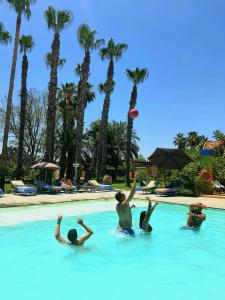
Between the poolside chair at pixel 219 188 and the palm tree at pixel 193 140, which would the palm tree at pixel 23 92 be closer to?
the poolside chair at pixel 219 188

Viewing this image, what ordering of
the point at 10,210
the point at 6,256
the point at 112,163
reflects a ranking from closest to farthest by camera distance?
the point at 6,256 < the point at 10,210 < the point at 112,163

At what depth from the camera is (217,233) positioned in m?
13.3

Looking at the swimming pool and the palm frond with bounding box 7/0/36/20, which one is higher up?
the palm frond with bounding box 7/0/36/20

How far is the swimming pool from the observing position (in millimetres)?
7449

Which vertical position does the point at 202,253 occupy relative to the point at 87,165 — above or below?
below

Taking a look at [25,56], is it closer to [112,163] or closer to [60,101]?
[60,101]

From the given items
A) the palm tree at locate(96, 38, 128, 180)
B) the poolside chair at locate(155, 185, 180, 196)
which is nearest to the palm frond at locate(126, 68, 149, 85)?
the palm tree at locate(96, 38, 128, 180)

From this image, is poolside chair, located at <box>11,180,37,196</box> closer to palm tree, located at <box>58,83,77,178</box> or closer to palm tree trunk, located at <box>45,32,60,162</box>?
palm tree trunk, located at <box>45,32,60,162</box>

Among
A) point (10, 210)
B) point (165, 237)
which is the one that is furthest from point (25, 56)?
point (165, 237)

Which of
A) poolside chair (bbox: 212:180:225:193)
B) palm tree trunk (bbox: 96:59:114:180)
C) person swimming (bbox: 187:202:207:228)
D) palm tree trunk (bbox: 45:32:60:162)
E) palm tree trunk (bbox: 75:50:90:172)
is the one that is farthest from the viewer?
palm tree trunk (bbox: 96:59:114:180)

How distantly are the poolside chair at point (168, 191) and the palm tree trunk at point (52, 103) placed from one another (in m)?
9.82

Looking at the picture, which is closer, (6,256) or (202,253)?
(6,256)

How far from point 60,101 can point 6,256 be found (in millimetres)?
33506

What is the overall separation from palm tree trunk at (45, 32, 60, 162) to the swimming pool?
1558 cm
